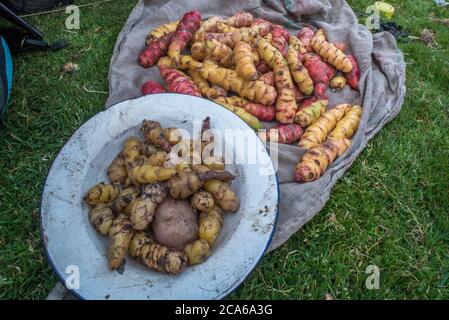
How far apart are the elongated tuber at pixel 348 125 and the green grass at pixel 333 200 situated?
21 centimetres

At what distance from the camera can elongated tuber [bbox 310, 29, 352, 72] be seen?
11.9 ft

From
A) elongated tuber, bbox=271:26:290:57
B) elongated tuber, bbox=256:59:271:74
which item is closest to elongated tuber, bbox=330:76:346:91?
elongated tuber, bbox=271:26:290:57

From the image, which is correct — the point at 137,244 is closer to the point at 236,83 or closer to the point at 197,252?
the point at 197,252

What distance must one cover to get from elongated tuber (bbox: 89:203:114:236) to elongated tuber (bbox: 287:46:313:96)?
1.96 meters

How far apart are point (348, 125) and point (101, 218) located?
6.55 ft

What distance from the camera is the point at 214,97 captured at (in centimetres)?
330

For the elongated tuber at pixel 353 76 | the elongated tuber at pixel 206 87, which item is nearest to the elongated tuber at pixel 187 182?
the elongated tuber at pixel 206 87

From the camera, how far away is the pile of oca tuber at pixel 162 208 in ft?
7.14

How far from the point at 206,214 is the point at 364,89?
79.9 inches

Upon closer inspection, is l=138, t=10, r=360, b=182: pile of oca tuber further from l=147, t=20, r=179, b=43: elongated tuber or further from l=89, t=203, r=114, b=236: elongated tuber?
l=89, t=203, r=114, b=236: elongated tuber

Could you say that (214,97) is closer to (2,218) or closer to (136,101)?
(136,101)

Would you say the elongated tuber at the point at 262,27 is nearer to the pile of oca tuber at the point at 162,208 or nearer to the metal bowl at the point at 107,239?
the metal bowl at the point at 107,239

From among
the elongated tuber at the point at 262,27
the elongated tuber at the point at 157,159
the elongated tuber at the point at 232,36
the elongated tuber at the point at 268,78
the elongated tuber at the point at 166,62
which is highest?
the elongated tuber at the point at 232,36
